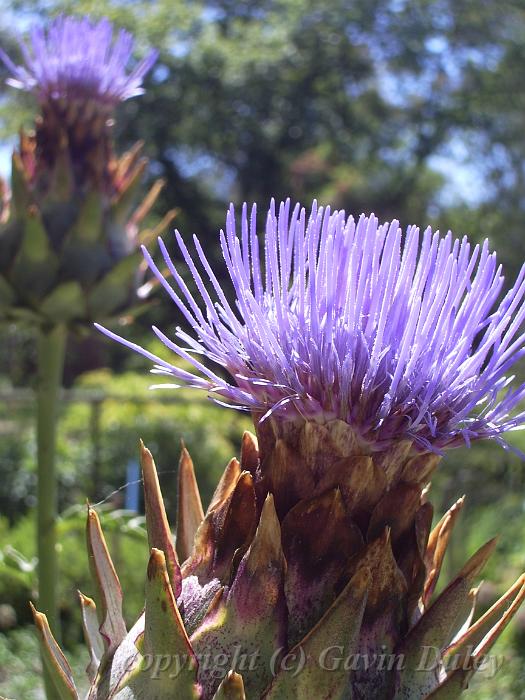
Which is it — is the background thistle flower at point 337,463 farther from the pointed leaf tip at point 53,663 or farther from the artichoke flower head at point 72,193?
the artichoke flower head at point 72,193

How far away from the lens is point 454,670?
0.68 m

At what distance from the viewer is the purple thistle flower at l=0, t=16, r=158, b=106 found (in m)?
1.55

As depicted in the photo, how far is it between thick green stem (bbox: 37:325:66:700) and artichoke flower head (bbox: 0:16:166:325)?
6 cm

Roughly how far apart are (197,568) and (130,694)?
11 cm

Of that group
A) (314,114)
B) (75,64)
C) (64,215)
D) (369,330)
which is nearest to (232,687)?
(369,330)

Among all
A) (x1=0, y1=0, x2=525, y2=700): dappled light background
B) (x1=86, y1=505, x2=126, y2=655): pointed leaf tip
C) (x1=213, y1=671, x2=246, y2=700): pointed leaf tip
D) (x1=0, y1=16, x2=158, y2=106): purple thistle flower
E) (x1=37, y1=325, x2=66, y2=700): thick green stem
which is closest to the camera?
(x1=213, y1=671, x2=246, y2=700): pointed leaf tip

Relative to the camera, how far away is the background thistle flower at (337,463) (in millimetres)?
695

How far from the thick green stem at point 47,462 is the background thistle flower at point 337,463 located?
60 centimetres

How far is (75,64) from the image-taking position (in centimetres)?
156

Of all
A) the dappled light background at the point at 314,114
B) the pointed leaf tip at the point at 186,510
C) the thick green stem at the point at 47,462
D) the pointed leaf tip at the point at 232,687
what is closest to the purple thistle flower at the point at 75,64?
the thick green stem at the point at 47,462

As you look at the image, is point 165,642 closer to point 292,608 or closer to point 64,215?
point 292,608

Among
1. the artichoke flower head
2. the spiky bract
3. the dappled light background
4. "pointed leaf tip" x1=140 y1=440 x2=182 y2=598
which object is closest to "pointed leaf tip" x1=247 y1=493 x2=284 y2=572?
the spiky bract

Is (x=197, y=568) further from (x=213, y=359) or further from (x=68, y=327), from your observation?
(x=68, y=327)

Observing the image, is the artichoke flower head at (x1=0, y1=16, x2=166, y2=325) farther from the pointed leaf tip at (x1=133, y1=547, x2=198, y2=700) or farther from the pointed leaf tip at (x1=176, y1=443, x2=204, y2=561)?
the pointed leaf tip at (x1=133, y1=547, x2=198, y2=700)
